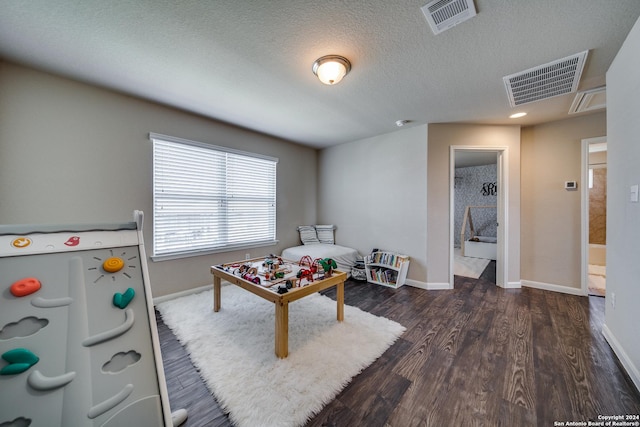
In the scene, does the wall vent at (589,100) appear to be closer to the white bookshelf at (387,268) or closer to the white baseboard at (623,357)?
the white baseboard at (623,357)

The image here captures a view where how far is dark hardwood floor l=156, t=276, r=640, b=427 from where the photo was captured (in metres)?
1.33

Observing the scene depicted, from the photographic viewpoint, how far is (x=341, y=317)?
2.34 metres

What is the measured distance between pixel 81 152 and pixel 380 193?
381 centimetres

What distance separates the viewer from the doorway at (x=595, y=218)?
3.03m

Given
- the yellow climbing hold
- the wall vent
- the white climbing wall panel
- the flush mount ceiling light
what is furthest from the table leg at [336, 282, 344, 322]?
the wall vent

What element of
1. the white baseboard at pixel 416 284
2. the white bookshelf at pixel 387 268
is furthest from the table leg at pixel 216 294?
the white baseboard at pixel 416 284

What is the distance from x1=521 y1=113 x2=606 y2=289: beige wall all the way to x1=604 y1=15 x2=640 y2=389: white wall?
1.35 metres

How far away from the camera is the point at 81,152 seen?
7.68 ft

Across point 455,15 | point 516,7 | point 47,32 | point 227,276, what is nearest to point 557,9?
point 516,7

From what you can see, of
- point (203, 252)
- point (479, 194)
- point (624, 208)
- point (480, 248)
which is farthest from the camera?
point (479, 194)

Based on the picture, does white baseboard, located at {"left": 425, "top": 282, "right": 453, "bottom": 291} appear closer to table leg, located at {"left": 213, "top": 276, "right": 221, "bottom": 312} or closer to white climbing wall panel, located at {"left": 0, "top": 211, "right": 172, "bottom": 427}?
table leg, located at {"left": 213, "top": 276, "right": 221, "bottom": 312}

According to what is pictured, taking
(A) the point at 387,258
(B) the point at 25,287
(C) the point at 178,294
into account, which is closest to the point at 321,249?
(A) the point at 387,258

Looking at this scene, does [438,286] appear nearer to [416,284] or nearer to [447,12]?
[416,284]

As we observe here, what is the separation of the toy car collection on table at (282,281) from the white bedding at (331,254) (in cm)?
104
